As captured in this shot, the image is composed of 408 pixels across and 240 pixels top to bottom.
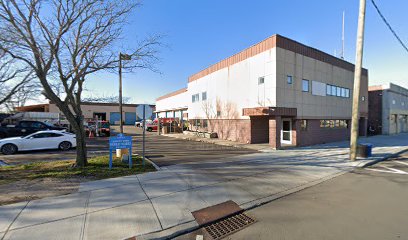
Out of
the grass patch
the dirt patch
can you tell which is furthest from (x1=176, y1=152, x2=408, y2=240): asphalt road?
the grass patch

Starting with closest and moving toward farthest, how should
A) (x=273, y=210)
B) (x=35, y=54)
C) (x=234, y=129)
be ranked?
1. (x=273, y=210)
2. (x=35, y=54)
3. (x=234, y=129)

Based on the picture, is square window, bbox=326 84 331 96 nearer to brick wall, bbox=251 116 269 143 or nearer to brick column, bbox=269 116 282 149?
brick wall, bbox=251 116 269 143

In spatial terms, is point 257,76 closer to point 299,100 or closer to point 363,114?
point 299,100

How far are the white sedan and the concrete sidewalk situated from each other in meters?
9.48

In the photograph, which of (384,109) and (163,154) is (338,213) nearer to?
(163,154)

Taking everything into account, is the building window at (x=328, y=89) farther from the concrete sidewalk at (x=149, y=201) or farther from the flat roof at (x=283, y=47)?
the concrete sidewalk at (x=149, y=201)

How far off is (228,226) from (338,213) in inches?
99.2

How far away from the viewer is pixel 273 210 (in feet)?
16.0

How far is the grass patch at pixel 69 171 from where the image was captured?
7277 millimetres

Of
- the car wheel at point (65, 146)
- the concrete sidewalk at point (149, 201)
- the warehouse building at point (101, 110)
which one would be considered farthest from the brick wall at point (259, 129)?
the warehouse building at point (101, 110)

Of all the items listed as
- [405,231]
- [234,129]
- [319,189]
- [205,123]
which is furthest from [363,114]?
[405,231]

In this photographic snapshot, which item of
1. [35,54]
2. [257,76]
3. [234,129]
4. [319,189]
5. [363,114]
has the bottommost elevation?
[319,189]

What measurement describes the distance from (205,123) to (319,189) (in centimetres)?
1836

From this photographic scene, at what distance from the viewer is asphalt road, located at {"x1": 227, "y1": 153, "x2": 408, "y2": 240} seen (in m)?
3.83
